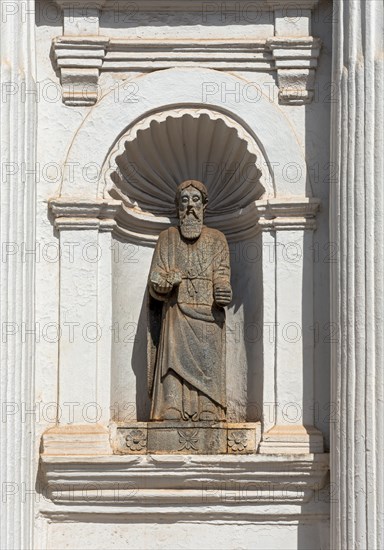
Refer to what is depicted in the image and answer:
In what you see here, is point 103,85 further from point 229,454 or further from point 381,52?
point 229,454

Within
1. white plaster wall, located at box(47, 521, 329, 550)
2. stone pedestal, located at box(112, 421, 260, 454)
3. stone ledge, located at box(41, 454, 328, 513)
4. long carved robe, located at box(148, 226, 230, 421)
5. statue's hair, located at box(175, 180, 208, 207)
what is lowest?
white plaster wall, located at box(47, 521, 329, 550)

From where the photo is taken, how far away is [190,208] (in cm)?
1309

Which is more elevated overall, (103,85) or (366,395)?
(103,85)

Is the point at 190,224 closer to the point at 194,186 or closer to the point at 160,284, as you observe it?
the point at 194,186

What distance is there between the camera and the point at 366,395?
477 inches

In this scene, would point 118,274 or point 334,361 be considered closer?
point 334,361

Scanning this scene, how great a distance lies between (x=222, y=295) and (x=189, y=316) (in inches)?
11.5

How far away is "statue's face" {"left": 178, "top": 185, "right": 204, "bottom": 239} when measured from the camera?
13094mm

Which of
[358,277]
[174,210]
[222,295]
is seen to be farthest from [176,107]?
[358,277]

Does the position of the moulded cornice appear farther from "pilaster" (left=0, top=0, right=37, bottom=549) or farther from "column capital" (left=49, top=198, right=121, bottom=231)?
"column capital" (left=49, top=198, right=121, bottom=231)

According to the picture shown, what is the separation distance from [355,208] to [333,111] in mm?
816

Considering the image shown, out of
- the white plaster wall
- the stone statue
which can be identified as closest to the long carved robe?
the stone statue

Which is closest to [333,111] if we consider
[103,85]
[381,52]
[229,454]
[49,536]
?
[381,52]

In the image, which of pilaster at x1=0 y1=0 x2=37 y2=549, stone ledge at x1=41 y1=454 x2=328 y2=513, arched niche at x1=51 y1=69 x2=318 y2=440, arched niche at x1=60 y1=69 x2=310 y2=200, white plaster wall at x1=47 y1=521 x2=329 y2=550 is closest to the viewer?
pilaster at x1=0 y1=0 x2=37 y2=549
